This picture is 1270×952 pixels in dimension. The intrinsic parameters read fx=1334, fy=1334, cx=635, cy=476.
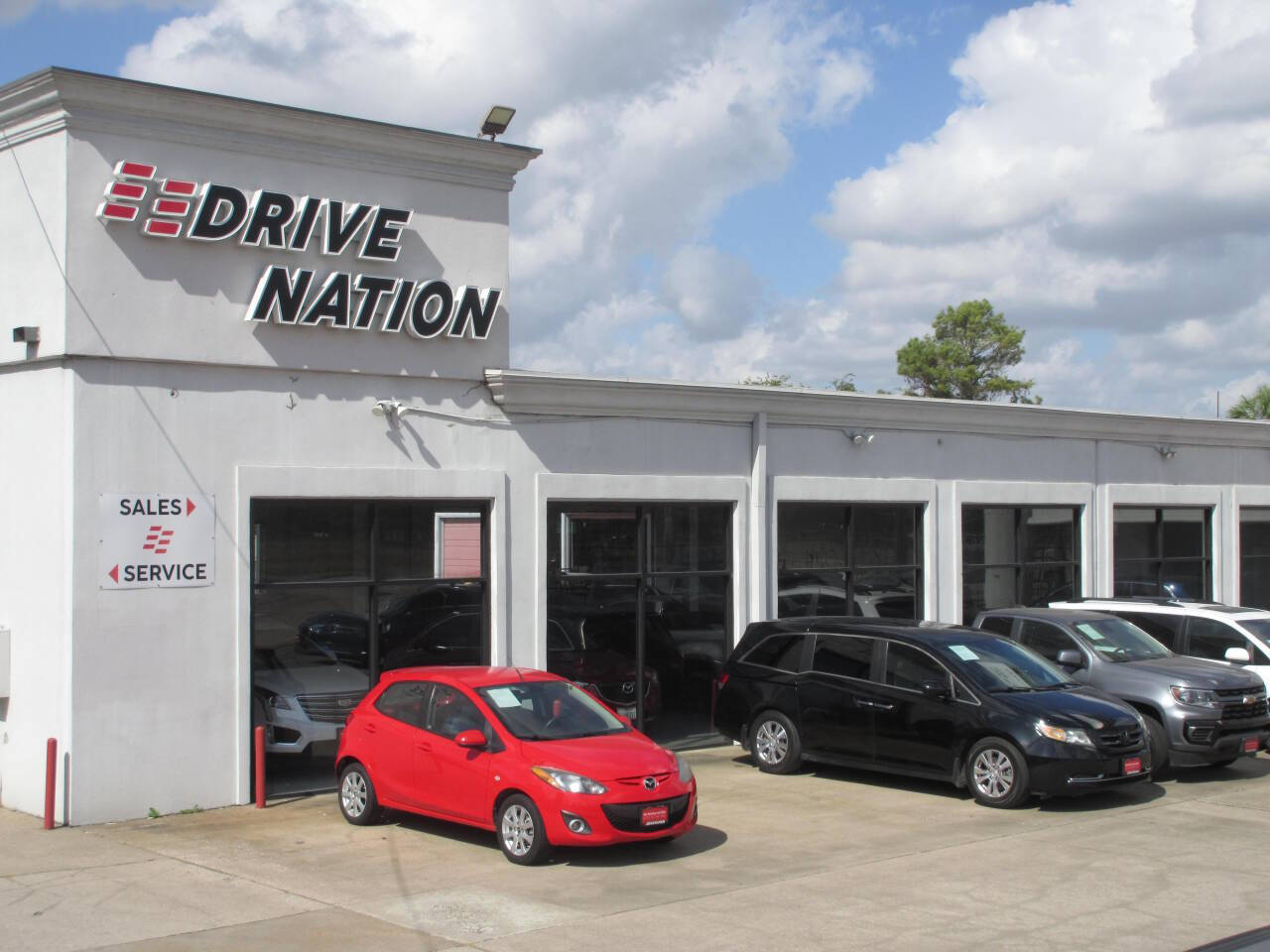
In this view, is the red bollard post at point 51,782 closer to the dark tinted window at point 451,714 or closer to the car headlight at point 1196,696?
the dark tinted window at point 451,714

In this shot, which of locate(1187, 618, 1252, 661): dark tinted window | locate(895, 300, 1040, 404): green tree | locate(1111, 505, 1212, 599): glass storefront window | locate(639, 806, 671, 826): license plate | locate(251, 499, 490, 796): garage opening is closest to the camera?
locate(639, 806, 671, 826): license plate

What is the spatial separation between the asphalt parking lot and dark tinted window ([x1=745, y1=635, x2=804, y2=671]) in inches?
75.5

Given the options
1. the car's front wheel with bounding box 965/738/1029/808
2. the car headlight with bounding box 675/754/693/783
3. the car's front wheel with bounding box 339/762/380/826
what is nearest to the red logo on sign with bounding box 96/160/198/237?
the car's front wheel with bounding box 339/762/380/826

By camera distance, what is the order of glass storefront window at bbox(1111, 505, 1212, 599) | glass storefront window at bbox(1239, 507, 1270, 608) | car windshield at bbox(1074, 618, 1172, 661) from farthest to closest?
glass storefront window at bbox(1239, 507, 1270, 608)
glass storefront window at bbox(1111, 505, 1212, 599)
car windshield at bbox(1074, 618, 1172, 661)

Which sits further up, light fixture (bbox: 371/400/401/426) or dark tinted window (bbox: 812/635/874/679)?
light fixture (bbox: 371/400/401/426)

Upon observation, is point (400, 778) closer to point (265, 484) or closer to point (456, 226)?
point (265, 484)

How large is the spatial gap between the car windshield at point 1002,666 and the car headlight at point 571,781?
4.85m

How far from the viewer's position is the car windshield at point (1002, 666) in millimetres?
13812

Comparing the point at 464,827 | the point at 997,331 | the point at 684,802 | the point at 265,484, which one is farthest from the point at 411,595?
the point at 997,331

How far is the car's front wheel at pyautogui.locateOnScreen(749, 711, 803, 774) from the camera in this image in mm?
15188

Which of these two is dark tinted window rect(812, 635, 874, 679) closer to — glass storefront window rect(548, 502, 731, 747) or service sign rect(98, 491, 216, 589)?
glass storefront window rect(548, 502, 731, 747)

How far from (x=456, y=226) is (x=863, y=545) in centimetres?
786

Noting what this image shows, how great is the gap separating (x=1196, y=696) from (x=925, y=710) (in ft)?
11.5

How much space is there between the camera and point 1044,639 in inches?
655
